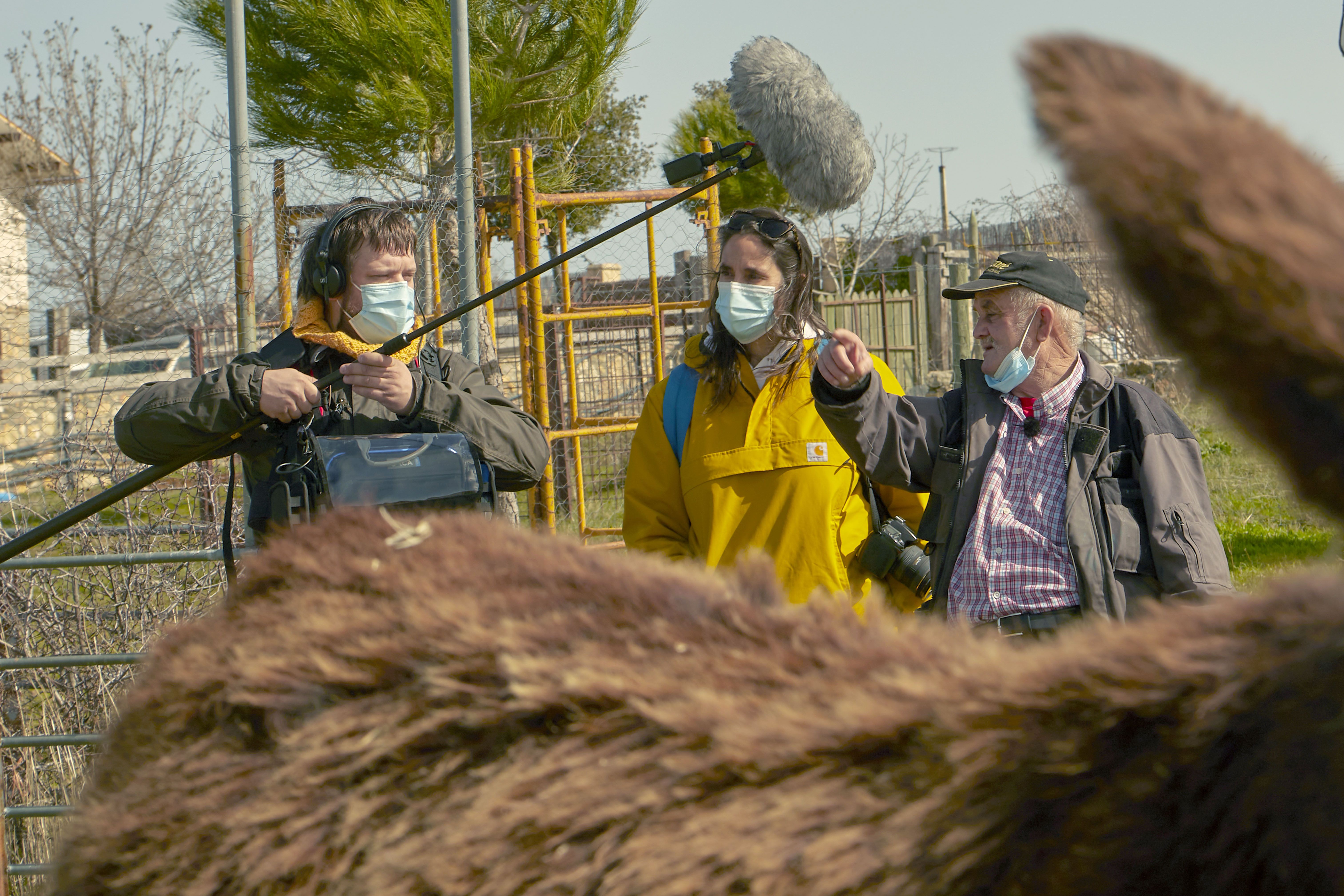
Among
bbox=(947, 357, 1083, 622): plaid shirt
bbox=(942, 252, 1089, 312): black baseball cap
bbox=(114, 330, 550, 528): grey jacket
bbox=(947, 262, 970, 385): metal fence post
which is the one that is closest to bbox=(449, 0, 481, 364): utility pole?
bbox=(114, 330, 550, 528): grey jacket

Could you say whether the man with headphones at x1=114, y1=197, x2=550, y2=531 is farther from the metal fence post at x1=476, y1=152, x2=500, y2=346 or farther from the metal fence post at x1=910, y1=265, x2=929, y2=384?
the metal fence post at x1=910, y1=265, x2=929, y2=384

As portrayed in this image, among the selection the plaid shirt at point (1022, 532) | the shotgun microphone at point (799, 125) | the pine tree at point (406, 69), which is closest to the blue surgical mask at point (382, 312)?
the shotgun microphone at point (799, 125)

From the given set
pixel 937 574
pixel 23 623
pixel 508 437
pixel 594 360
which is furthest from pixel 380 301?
pixel 594 360

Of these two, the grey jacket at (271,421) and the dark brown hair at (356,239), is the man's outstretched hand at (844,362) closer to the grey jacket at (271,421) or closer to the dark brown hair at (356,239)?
the grey jacket at (271,421)

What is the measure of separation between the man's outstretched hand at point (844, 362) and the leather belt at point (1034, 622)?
71 centimetres

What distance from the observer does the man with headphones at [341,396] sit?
2.45 meters

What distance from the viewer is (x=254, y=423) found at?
8.21ft

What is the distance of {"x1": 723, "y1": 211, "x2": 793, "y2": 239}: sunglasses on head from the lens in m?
3.28

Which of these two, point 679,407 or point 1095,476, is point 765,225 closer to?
point 679,407

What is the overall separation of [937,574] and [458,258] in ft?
14.1

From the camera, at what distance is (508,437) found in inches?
108

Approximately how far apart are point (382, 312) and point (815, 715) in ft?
7.45

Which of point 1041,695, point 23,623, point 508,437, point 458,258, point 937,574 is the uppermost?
point 458,258

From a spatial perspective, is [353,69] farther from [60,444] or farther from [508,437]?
[508,437]
